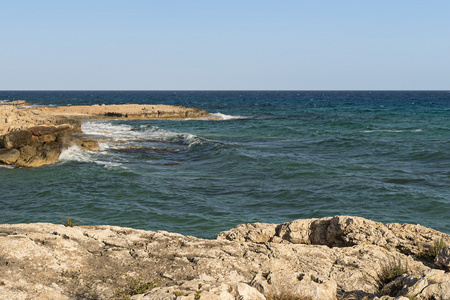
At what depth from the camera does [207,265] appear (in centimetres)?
556

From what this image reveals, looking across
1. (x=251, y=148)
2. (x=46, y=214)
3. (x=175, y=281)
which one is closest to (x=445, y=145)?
(x=251, y=148)

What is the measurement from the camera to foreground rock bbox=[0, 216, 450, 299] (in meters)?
4.78

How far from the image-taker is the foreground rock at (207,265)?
15.7ft

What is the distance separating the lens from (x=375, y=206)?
14859 millimetres

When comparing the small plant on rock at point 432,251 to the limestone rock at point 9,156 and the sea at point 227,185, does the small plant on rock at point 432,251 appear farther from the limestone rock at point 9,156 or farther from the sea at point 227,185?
the limestone rock at point 9,156

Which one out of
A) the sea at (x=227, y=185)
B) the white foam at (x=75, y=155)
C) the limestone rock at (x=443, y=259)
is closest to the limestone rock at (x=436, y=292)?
the limestone rock at (x=443, y=259)

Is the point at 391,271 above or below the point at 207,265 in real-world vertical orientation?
below

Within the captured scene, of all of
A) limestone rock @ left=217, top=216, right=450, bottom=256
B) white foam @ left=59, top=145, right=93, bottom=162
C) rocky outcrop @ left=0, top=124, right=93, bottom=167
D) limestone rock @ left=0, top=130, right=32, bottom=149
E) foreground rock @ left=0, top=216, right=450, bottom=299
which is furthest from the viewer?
white foam @ left=59, top=145, right=93, bottom=162

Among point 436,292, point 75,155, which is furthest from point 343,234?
point 75,155

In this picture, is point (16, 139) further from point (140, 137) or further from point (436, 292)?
point (436, 292)

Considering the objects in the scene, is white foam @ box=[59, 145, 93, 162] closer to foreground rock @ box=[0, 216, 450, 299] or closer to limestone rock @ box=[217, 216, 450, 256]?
foreground rock @ box=[0, 216, 450, 299]

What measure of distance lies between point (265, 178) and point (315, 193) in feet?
11.5

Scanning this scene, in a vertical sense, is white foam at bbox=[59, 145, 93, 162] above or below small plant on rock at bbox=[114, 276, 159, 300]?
below

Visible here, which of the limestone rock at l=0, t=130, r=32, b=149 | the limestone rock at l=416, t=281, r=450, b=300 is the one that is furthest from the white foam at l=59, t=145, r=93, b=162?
the limestone rock at l=416, t=281, r=450, b=300
